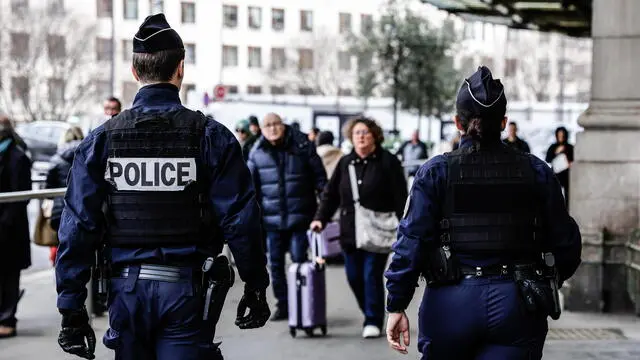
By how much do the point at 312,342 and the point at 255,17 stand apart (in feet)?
257

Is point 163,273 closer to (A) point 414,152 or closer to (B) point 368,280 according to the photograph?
(B) point 368,280

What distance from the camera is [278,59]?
266 feet

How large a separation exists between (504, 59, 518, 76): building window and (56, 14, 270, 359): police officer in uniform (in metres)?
85.9

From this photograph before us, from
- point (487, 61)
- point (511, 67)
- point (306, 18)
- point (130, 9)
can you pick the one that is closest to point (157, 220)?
point (130, 9)

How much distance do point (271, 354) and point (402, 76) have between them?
3445cm

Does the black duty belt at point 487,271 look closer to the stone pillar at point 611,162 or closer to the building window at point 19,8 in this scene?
the stone pillar at point 611,162

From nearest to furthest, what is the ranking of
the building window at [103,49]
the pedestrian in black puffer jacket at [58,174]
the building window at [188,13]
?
the pedestrian in black puffer jacket at [58,174] < the building window at [103,49] < the building window at [188,13]

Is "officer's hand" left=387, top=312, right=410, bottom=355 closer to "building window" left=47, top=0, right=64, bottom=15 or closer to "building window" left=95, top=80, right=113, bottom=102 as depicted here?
"building window" left=47, top=0, right=64, bottom=15

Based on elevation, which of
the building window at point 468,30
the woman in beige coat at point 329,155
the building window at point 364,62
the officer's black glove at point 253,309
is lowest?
the woman in beige coat at point 329,155

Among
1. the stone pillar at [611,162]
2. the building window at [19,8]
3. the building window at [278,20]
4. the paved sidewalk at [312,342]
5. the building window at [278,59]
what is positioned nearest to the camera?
the paved sidewalk at [312,342]

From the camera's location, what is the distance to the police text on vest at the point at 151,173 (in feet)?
14.5

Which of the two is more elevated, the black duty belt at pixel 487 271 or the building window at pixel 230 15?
the building window at pixel 230 15

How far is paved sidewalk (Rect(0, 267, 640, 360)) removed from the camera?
8328mm

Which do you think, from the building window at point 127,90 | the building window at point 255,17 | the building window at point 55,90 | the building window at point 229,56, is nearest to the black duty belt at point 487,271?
the building window at point 55,90
